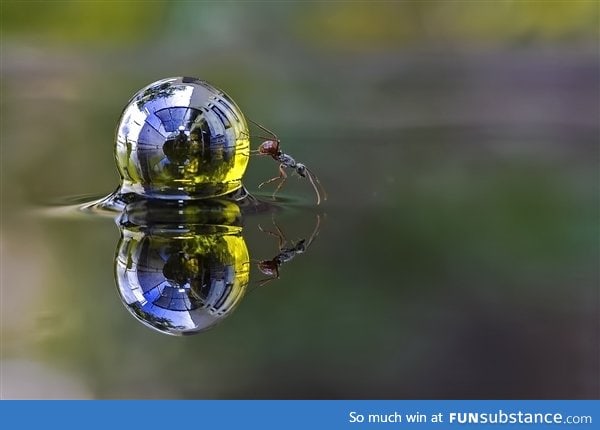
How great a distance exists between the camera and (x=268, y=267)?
1.33 meters

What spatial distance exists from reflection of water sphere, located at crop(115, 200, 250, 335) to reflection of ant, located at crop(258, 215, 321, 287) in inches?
1.3

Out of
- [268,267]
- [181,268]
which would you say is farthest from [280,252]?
[181,268]

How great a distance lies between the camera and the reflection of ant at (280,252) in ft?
4.29

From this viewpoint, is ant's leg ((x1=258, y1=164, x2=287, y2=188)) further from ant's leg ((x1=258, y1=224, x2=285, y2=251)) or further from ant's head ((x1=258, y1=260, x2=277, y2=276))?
ant's head ((x1=258, y1=260, x2=277, y2=276))

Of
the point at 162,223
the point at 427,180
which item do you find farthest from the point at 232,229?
the point at 427,180

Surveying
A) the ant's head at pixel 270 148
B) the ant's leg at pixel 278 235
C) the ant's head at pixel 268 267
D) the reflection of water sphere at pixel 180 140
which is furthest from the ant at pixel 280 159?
the ant's head at pixel 268 267

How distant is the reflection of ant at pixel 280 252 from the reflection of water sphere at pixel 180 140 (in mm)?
151

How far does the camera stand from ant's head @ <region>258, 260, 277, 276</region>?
1.31m

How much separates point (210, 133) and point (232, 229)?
0.61 ft

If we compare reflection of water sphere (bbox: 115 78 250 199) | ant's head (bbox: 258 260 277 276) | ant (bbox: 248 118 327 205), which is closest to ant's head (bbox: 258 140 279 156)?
ant (bbox: 248 118 327 205)

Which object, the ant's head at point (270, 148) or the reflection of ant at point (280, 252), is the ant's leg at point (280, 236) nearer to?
the reflection of ant at point (280, 252)

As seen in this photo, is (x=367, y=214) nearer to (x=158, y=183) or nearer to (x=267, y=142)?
(x=267, y=142)

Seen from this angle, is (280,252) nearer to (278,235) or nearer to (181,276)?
(278,235)

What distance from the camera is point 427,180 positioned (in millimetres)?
2074
